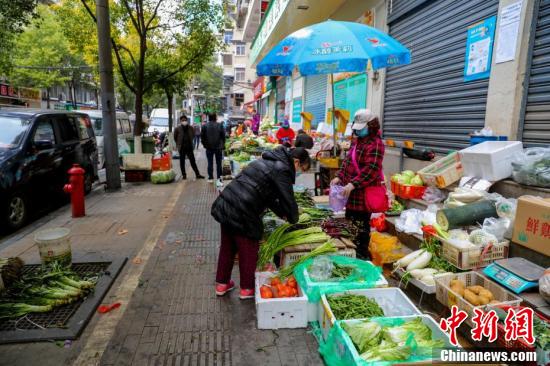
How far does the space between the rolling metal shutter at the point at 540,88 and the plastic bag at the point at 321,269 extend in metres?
3.30

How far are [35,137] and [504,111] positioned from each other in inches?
314

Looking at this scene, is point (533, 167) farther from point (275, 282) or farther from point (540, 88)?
point (275, 282)

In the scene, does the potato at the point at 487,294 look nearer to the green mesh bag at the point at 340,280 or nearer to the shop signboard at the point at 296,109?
the green mesh bag at the point at 340,280

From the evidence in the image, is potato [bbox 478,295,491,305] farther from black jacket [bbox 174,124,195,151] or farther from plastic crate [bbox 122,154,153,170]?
plastic crate [bbox 122,154,153,170]

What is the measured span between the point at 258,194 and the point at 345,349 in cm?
156

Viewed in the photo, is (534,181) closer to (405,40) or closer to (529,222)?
(529,222)

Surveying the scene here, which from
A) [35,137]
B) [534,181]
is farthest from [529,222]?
[35,137]

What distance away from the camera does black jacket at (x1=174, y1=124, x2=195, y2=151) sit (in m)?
10.8

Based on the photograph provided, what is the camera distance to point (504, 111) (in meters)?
5.12

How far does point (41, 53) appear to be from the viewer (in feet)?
86.7

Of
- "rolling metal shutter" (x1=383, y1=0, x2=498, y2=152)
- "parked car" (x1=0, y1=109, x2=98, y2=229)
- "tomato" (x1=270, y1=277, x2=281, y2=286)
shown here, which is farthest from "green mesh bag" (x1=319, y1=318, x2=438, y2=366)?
"parked car" (x1=0, y1=109, x2=98, y2=229)

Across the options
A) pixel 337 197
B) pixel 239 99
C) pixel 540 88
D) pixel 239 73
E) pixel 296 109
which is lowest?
pixel 337 197

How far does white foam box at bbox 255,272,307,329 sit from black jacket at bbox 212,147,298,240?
66 cm

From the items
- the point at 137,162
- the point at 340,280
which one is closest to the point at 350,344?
the point at 340,280
